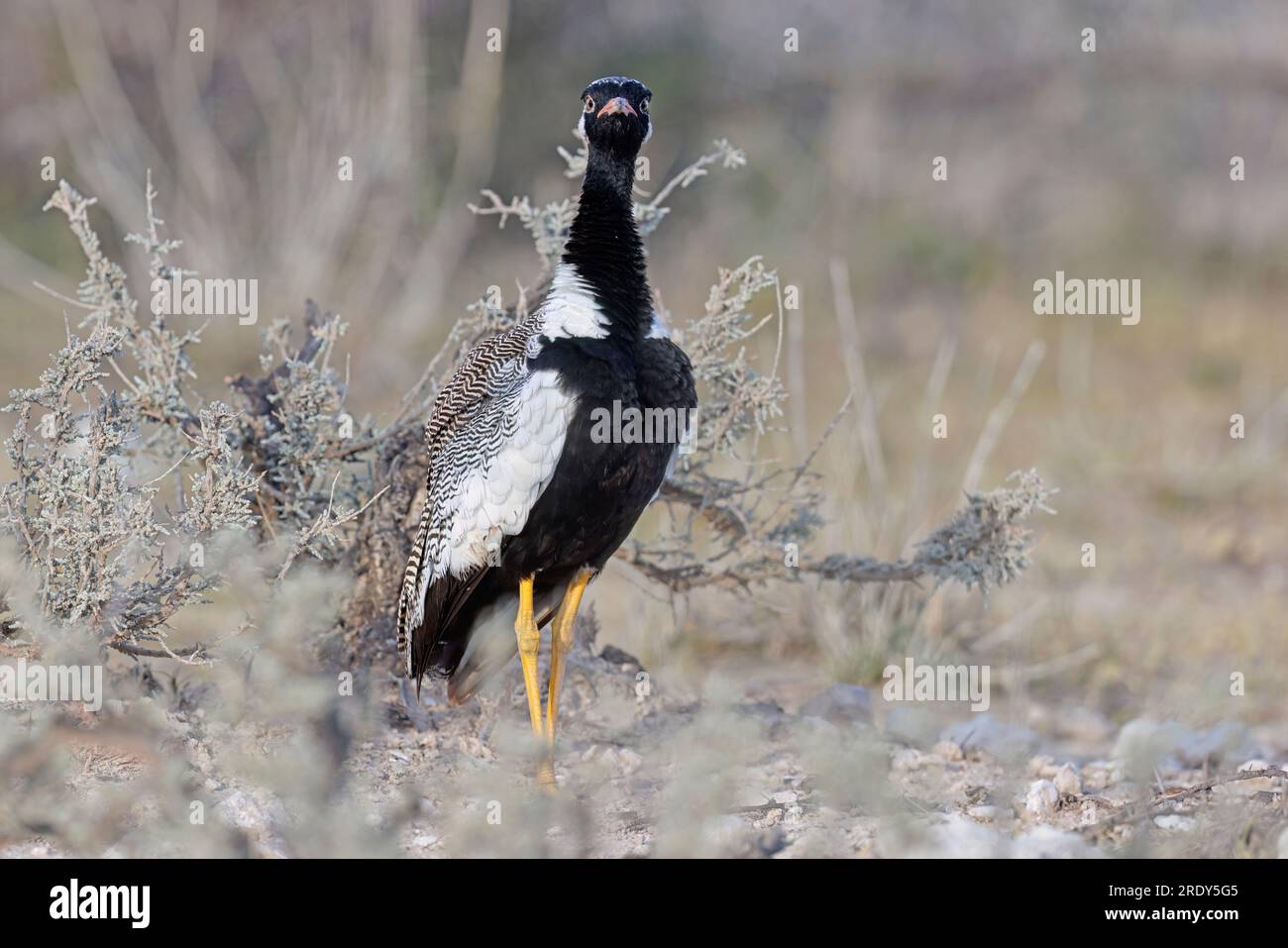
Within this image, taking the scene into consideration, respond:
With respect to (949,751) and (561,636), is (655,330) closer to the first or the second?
(561,636)

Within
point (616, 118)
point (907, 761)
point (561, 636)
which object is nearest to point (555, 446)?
point (561, 636)

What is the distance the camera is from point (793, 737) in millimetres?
5070

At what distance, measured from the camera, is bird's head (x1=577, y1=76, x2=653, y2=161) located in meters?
4.62

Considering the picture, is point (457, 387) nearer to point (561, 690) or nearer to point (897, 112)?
point (561, 690)

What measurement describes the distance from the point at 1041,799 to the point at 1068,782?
278mm

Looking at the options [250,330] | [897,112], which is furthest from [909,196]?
[250,330]

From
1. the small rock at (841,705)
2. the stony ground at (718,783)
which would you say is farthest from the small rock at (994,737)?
the small rock at (841,705)

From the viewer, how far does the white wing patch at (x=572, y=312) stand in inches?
174

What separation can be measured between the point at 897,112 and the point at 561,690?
10.0 metres

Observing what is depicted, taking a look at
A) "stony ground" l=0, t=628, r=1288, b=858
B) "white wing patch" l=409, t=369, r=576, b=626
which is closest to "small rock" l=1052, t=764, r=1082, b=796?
"stony ground" l=0, t=628, r=1288, b=858

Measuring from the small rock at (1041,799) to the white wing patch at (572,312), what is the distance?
5.96 ft

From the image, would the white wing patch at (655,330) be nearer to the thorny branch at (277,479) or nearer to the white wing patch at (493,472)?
the white wing patch at (493,472)

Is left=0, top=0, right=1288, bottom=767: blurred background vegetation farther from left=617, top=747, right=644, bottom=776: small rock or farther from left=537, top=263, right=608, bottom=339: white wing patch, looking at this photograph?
left=537, top=263, right=608, bottom=339: white wing patch

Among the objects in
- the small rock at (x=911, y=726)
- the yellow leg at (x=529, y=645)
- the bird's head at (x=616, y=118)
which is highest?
the bird's head at (x=616, y=118)
